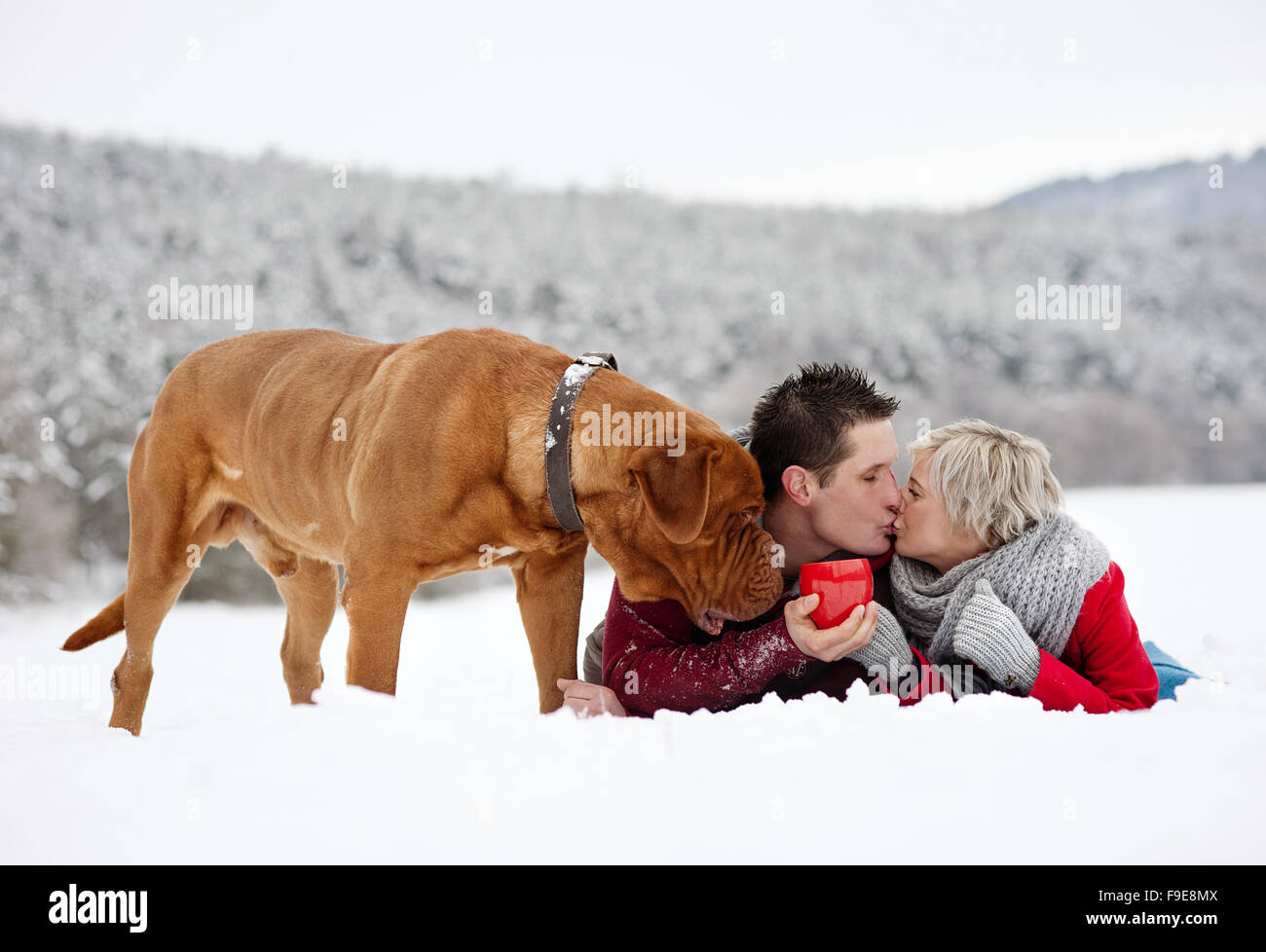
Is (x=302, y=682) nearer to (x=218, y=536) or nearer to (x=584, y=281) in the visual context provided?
(x=218, y=536)

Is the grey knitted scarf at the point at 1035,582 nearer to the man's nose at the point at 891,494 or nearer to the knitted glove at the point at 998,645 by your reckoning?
the knitted glove at the point at 998,645

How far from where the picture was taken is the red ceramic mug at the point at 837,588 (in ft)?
10.8

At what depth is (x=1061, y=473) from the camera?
646 inches

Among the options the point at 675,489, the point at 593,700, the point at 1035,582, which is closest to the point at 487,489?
the point at 675,489

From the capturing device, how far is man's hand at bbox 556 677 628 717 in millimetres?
3664

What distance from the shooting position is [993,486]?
3842mm

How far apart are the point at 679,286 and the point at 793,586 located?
14.8 meters

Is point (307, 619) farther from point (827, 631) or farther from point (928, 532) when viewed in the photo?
point (928, 532)

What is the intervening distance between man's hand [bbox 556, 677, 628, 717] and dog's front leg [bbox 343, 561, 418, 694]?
64cm

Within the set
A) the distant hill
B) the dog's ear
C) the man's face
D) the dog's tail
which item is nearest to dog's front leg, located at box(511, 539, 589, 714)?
the dog's ear
